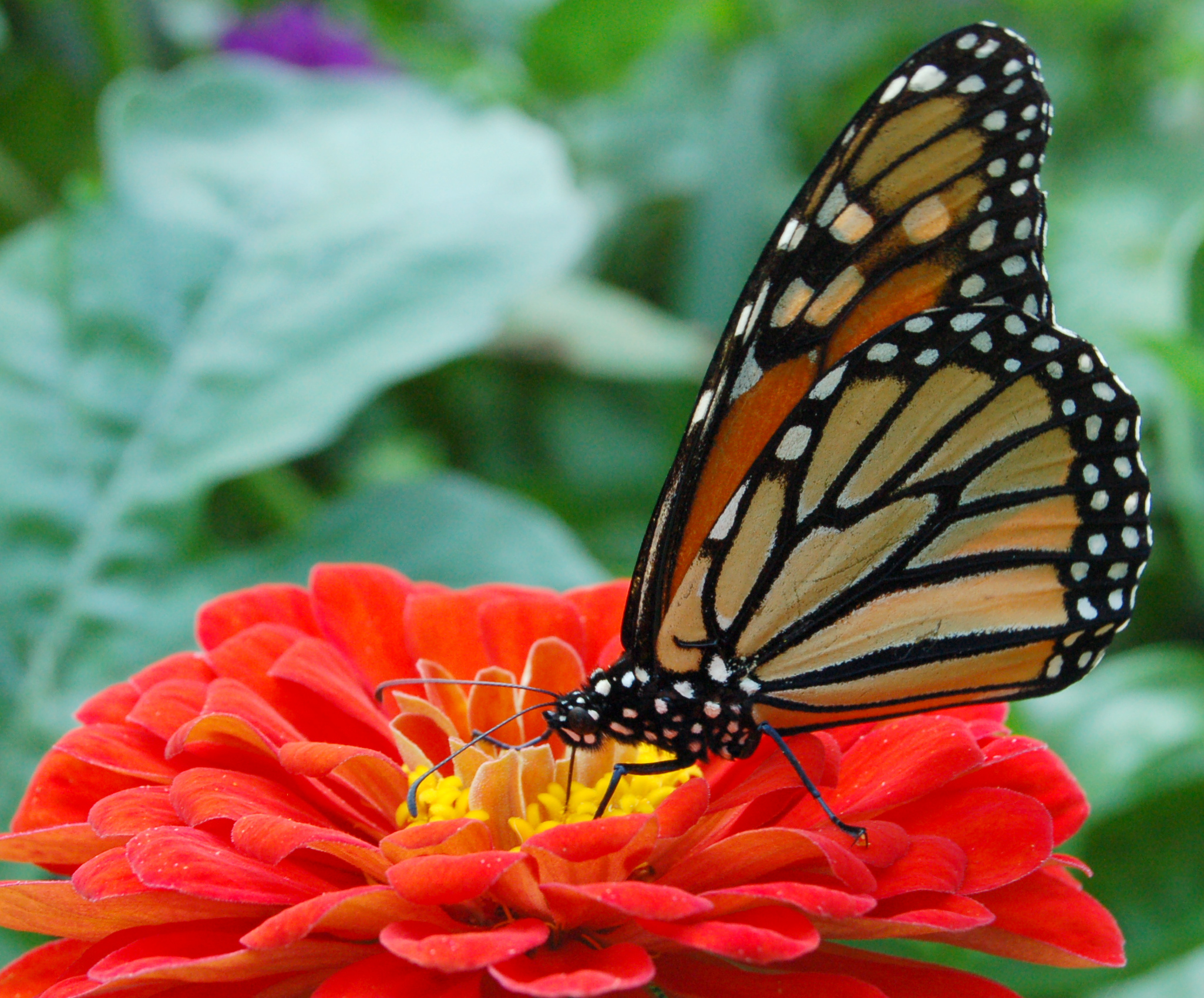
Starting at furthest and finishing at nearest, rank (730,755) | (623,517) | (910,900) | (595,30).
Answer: (595,30) < (623,517) < (730,755) < (910,900)

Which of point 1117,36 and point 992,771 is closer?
point 992,771

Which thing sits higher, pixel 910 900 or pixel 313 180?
pixel 313 180

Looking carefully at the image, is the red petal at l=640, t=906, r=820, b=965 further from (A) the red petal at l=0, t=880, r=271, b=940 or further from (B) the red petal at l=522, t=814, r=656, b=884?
(A) the red petal at l=0, t=880, r=271, b=940

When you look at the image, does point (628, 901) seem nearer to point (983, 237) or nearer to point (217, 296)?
point (983, 237)

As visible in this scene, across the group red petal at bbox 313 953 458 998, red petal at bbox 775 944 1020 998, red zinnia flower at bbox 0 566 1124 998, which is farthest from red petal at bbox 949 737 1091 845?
red petal at bbox 313 953 458 998

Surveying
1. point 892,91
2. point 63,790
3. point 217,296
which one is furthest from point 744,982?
point 217,296

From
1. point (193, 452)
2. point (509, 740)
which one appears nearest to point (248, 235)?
point (193, 452)

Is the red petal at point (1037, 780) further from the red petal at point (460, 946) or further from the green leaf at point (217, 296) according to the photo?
the green leaf at point (217, 296)

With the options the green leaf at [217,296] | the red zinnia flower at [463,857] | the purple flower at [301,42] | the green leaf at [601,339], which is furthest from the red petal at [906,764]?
the purple flower at [301,42]

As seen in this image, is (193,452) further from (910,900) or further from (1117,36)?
(1117,36)
